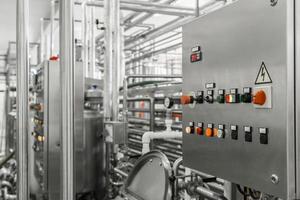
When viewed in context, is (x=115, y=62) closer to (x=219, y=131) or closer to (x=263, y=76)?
(x=219, y=131)

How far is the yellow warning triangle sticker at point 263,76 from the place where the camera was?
0.96 metres

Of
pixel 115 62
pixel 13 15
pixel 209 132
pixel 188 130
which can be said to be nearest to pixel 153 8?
pixel 115 62

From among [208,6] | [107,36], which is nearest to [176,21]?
[208,6]

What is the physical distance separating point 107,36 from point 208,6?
107 centimetres

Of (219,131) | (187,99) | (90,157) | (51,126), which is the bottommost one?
(90,157)

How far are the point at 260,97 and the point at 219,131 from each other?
0.79 feet

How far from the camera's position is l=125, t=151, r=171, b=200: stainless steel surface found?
5.21ft

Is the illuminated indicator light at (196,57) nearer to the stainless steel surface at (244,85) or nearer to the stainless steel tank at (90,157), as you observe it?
the stainless steel surface at (244,85)

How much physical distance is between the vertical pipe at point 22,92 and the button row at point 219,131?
0.66m

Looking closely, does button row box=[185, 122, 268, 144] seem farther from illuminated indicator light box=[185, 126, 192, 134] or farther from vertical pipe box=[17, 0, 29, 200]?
vertical pipe box=[17, 0, 29, 200]

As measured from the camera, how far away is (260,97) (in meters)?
0.97

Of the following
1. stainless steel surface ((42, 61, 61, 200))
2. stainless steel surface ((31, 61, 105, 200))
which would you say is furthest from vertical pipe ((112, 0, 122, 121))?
stainless steel surface ((42, 61, 61, 200))

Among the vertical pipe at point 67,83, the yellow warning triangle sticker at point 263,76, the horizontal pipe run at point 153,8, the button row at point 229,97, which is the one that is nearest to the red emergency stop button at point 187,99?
the button row at point 229,97

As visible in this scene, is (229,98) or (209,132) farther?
(209,132)
